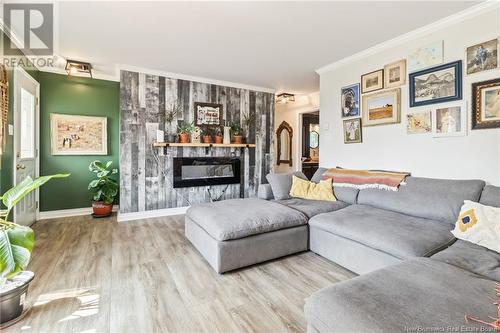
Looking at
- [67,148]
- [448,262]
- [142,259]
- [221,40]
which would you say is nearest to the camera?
[448,262]

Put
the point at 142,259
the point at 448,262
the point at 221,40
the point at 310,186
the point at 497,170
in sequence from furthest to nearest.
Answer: the point at 310,186, the point at 221,40, the point at 142,259, the point at 497,170, the point at 448,262

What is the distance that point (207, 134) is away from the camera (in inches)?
184

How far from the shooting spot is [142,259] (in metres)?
2.52

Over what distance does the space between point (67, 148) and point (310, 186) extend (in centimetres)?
413

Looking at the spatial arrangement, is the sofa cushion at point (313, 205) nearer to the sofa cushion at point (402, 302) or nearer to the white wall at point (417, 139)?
the white wall at point (417, 139)

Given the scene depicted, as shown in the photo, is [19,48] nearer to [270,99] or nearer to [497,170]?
[270,99]

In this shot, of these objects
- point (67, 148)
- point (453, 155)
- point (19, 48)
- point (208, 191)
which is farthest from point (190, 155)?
point (453, 155)

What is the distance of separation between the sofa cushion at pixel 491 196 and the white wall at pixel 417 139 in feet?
0.78

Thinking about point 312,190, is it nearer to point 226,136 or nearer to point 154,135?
point 226,136

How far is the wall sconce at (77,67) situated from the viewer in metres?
3.67

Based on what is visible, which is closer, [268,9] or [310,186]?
[268,9]

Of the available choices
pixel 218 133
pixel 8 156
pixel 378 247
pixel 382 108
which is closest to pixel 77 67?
pixel 8 156

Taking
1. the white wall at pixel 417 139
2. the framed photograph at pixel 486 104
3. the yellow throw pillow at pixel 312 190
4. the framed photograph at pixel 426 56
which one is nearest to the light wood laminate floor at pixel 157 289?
the yellow throw pillow at pixel 312 190

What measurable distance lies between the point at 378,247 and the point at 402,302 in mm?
967
